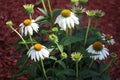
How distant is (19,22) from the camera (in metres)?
4.64

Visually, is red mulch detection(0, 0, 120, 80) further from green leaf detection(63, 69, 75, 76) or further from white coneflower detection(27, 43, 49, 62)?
white coneflower detection(27, 43, 49, 62)

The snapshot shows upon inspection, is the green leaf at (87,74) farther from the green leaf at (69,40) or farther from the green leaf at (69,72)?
the green leaf at (69,40)

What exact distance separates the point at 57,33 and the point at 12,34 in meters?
1.66

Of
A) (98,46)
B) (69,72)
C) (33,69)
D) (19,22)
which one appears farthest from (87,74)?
(19,22)

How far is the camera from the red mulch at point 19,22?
4070mm

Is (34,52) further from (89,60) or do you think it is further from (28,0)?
(28,0)

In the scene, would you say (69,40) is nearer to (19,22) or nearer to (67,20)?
(67,20)

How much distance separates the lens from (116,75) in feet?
13.2

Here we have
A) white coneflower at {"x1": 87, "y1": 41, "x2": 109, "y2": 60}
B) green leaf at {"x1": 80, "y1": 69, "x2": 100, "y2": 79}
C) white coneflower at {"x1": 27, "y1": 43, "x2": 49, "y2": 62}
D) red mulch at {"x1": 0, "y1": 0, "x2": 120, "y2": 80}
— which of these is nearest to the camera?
white coneflower at {"x1": 27, "y1": 43, "x2": 49, "y2": 62}

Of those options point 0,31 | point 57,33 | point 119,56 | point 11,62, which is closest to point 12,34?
point 0,31

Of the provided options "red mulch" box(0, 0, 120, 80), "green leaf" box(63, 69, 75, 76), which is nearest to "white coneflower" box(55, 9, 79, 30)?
"green leaf" box(63, 69, 75, 76)

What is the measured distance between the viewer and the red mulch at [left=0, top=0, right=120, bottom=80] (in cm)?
407

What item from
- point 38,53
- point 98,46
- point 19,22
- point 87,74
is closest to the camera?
point 38,53

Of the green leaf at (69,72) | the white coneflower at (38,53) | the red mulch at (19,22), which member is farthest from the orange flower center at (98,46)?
the red mulch at (19,22)
